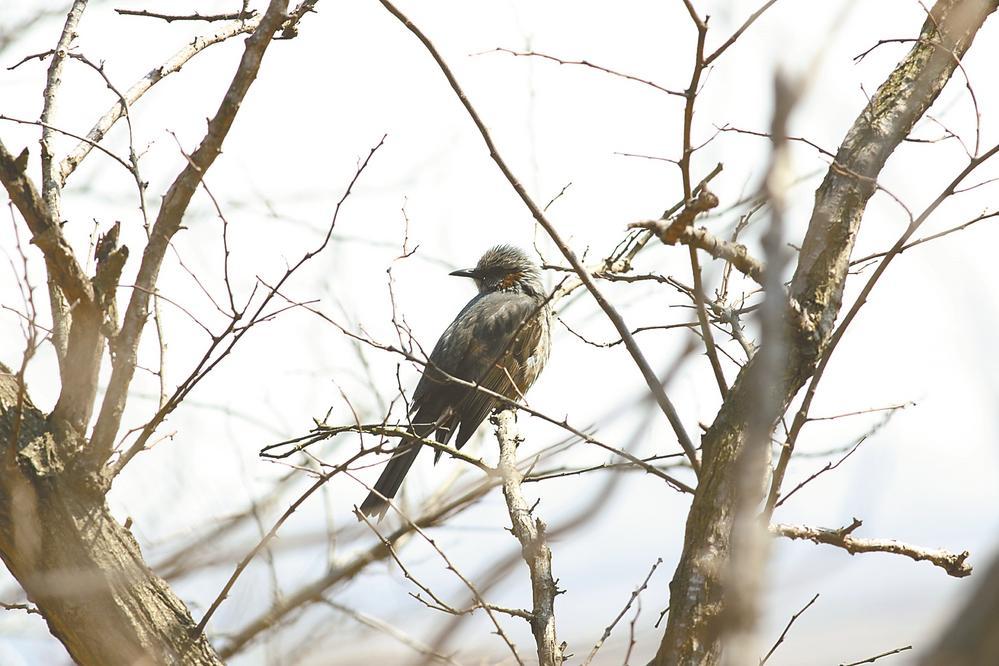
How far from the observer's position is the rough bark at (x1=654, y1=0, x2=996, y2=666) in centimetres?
250

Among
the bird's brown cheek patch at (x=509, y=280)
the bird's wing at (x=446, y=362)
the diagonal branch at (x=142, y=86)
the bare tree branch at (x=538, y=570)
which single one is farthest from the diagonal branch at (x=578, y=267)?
the bird's brown cheek patch at (x=509, y=280)

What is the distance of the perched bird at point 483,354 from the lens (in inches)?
251

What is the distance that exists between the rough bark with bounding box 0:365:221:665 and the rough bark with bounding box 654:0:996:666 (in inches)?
60.7

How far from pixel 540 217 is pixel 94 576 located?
1751 mm

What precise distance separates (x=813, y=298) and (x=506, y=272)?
5.37 m

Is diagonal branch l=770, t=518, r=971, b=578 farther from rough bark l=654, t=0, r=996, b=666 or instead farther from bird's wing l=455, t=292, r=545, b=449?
bird's wing l=455, t=292, r=545, b=449

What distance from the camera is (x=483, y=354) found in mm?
6973

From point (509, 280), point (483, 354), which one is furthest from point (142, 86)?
point (509, 280)

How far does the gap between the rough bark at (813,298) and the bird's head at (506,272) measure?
4.99 m

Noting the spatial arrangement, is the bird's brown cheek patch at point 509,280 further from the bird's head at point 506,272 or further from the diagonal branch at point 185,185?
the diagonal branch at point 185,185

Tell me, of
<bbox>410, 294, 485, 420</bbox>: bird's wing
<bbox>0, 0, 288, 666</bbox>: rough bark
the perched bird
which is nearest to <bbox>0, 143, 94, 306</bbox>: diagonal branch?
<bbox>0, 0, 288, 666</bbox>: rough bark

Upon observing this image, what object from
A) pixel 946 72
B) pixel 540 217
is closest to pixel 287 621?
pixel 540 217

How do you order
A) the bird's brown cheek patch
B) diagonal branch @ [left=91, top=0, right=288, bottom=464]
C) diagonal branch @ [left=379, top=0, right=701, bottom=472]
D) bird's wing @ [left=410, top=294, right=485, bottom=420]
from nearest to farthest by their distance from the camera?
1. diagonal branch @ [left=379, top=0, right=701, bottom=472]
2. diagonal branch @ [left=91, top=0, right=288, bottom=464]
3. bird's wing @ [left=410, top=294, right=485, bottom=420]
4. the bird's brown cheek patch

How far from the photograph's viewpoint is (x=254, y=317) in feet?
9.90
